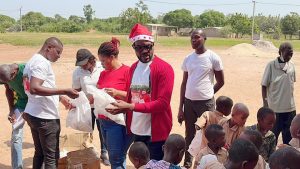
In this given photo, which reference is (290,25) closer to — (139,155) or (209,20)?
(209,20)

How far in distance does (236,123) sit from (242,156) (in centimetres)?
138

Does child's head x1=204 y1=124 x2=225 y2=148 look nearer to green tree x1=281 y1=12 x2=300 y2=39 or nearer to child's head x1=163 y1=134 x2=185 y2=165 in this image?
child's head x1=163 y1=134 x2=185 y2=165

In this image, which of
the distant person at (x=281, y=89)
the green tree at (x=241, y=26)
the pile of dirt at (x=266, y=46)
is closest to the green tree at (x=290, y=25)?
the green tree at (x=241, y=26)

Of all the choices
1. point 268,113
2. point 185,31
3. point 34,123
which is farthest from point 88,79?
point 185,31

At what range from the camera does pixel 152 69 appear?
11.7 ft

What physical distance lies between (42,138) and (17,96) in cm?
103

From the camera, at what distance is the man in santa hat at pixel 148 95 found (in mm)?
3517

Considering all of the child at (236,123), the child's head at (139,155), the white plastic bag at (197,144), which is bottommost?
the white plastic bag at (197,144)

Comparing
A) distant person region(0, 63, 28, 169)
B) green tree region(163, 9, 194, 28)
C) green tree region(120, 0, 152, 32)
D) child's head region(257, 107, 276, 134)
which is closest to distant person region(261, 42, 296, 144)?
child's head region(257, 107, 276, 134)

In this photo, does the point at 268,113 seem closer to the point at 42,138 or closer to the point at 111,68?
the point at 111,68

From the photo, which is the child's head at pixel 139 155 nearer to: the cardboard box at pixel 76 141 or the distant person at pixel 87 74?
the cardboard box at pixel 76 141

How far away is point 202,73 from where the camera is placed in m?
4.86

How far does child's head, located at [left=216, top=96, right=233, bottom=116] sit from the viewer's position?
4109 millimetres

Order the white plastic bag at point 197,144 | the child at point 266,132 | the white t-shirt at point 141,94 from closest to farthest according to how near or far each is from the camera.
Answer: the white t-shirt at point 141,94
the child at point 266,132
the white plastic bag at point 197,144
